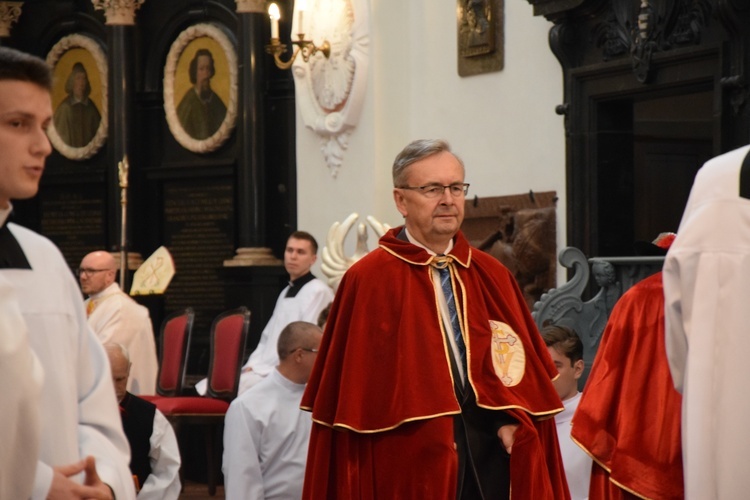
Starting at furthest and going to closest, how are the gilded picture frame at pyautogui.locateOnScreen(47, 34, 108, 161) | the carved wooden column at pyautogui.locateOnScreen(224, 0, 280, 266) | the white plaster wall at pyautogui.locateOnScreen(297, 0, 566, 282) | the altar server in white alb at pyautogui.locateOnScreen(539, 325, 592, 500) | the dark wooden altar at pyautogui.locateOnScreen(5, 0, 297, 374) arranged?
the gilded picture frame at pyautogui.locateOnScreen(47, 34, 108, 161) → the dark wooden altar at pyautogui.locateOnScreen(5, 0, 297, 374) → the carved wooden column at pyautogui.locateOnScreen(224, 0, 280, 266) → the white plaster wall at pyautogui.locateOnScreen(297, 0, 566, 282) → the altar server in white alb at pyautogui.locateOnScreen(539, 325, 592, 500)

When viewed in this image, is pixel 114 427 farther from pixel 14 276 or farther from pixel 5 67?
pixel 5 67

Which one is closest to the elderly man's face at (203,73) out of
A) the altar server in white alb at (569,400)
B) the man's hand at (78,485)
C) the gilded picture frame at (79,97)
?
the gilded picture frame at (79,97)

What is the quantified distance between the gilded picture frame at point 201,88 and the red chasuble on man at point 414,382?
381 inches

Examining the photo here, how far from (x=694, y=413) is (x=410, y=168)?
1.51 m

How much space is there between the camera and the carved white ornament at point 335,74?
472 inches

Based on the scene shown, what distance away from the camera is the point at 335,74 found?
1222cm

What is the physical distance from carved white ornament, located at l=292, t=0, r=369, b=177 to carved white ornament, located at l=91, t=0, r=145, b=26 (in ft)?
9.87

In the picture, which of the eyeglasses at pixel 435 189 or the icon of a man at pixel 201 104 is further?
the icon of a man at pixel 201 104

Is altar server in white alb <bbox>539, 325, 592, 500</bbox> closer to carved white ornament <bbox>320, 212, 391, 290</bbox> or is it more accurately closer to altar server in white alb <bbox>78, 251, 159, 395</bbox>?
carved white ornament <bbox>320, 212, 391, 290</bbox>

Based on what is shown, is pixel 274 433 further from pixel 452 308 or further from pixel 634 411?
pixel 634 411

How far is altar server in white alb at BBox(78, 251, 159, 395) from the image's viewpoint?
10711mm

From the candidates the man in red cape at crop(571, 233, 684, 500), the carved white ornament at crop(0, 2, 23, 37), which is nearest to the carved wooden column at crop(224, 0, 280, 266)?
the carved white ornament at crop(0, 2, 23, 37)

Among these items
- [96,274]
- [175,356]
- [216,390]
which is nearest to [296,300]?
[216,390]

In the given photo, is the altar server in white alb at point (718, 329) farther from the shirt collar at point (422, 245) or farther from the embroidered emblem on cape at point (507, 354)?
the shirt collar at point (422, 245)
